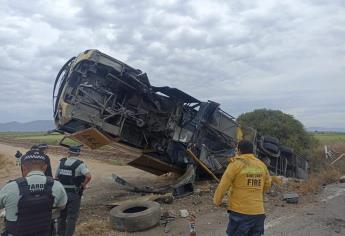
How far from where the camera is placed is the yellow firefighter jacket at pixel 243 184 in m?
5.29

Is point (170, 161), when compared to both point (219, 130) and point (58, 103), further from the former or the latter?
point (58, 103)

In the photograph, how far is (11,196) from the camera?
4176 mm

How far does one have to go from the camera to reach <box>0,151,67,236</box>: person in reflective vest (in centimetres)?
417

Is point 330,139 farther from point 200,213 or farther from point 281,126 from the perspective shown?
point 200,213

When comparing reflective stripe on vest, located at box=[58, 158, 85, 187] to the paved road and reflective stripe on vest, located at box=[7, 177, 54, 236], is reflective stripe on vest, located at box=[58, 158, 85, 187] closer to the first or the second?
reflective stripe on vest, located at box=[7, 177, 54, 236]

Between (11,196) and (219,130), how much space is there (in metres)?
9.65

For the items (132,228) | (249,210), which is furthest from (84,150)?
(249,210)

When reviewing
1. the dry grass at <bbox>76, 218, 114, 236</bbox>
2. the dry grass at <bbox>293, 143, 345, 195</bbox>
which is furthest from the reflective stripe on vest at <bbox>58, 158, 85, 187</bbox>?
the dry grass at <bbox>293, 143, 345, 195</bbox>

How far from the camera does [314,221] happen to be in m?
8.88

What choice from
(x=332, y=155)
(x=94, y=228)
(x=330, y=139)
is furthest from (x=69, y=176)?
(x=330, y=139)

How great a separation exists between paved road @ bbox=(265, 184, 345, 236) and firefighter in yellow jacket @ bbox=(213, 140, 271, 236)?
8.97 ft

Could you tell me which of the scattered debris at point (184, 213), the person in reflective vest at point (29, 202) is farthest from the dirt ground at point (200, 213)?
the person in reflective vest at point (29, 202)

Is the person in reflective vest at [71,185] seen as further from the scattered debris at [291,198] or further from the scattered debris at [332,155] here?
the scattered debris at [332,155]

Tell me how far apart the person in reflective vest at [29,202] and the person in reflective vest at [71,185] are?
3014 millimetres
